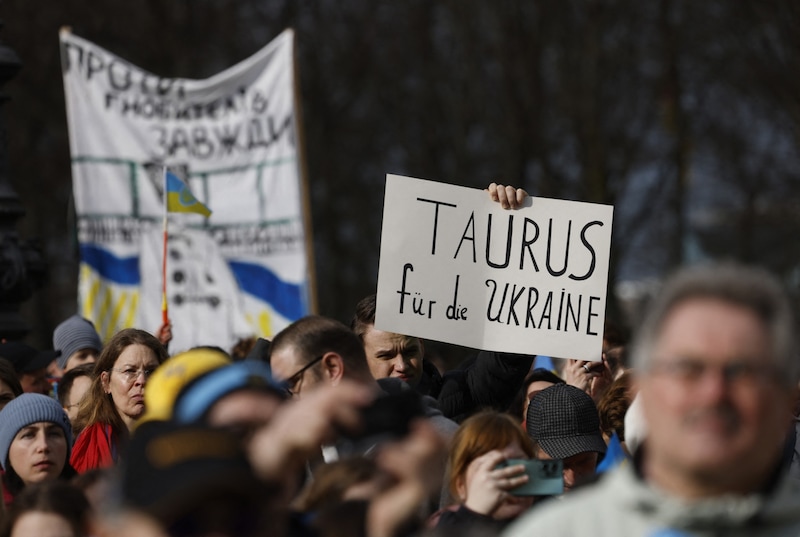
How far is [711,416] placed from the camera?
2.34 metres

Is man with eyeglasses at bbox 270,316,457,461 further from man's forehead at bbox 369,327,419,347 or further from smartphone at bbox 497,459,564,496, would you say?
man's forehead at bbox 369,327,419,347

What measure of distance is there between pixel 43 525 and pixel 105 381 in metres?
2.11

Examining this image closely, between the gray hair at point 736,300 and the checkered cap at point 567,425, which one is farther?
the checkered cap at point 567,425

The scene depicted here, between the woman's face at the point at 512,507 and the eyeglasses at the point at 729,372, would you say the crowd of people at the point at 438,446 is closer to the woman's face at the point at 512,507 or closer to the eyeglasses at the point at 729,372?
the eyeglasses at the point at 729,372

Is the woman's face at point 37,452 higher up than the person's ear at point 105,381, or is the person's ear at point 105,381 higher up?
the person's ear at point 105,381

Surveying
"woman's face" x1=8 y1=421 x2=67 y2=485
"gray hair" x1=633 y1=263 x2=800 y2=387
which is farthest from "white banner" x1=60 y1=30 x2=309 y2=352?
"gray hair" x1=633 y1=263 x2=800 y2=387

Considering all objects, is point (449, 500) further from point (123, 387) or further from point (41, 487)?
point (123, 387)

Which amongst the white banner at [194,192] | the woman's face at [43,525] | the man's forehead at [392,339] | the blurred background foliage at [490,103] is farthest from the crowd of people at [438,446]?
the blurred background foliage at [490,103]

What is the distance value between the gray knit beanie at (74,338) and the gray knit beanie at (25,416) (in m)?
2.47

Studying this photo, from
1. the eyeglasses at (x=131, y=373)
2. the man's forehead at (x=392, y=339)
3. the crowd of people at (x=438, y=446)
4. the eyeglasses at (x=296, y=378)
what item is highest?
the crowd of people at (x=438, y=446)

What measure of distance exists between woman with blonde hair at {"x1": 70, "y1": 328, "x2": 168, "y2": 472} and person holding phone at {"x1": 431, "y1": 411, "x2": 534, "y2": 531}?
184 cm

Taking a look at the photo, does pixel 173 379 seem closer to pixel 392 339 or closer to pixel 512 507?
pixel 512 507

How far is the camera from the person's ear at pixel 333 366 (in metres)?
4.25

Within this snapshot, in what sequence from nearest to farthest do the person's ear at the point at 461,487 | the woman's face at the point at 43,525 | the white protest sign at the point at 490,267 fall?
the woman's face at the point at 43,525 → the person's ear at the point at 461,487 → the white protest sign at the point at 490,267
